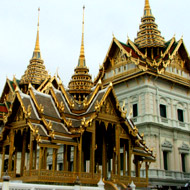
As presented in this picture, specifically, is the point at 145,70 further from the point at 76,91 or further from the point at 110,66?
the point at 76,91

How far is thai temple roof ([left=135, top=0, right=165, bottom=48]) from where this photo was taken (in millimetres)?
39069

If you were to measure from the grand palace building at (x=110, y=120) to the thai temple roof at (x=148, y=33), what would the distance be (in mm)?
23

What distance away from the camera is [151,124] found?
105ft

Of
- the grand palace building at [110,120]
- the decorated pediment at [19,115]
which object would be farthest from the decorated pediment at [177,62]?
the decorated pediment at [19,115]

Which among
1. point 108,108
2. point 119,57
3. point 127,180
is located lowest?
point 127,180

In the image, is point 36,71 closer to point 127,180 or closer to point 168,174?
point 168,174

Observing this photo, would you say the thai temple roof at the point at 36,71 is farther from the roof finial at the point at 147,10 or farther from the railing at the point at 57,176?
the railing at the point at 57,176

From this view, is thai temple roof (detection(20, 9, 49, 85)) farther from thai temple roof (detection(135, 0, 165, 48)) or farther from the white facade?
thai temple roof (detection(135, 0, 165, 48))

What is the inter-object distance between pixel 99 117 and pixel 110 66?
83.8ft

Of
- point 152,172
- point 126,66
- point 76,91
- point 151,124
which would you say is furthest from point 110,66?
point 76,91

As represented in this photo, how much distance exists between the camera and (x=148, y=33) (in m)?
40.8

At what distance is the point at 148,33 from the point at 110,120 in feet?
90.9

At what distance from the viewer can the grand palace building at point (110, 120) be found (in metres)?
13.6

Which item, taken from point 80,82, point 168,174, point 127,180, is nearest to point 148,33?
point 168,174
